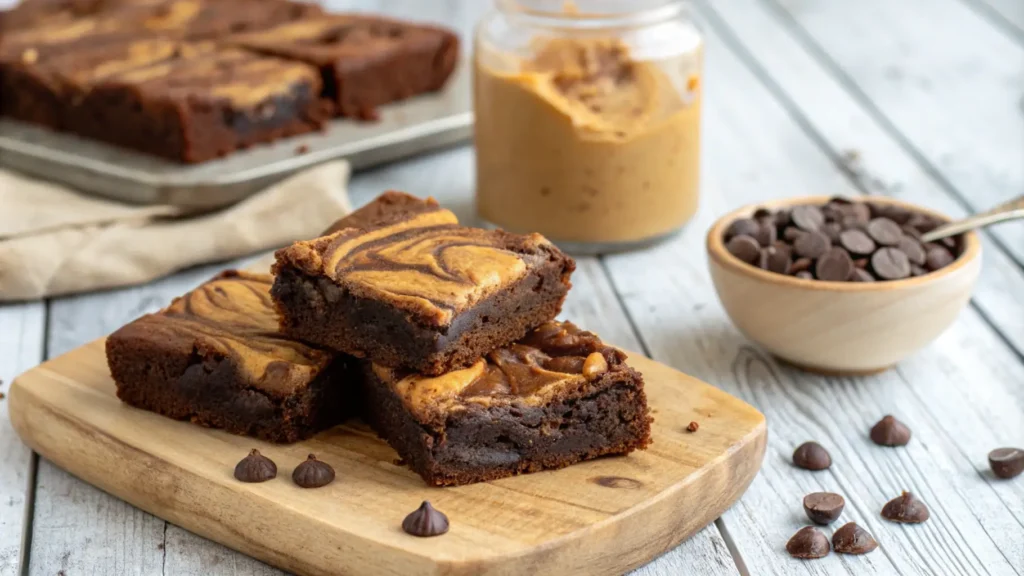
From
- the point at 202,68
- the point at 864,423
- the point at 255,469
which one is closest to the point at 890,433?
the point at 864,423

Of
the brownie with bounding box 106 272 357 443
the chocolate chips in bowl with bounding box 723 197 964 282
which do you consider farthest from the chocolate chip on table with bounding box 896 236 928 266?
the brownie with bounding box 106 272 357 443

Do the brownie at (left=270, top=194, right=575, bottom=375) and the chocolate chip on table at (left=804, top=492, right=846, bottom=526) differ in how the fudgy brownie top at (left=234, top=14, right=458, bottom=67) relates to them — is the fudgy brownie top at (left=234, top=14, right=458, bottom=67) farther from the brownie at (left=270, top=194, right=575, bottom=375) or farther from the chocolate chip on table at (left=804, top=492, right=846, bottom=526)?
the chocolate chip on table at (left=804, top=492, right=846, bottom=526)

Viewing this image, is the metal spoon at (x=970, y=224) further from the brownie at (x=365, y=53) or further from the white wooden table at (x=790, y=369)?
the brownie at (x=365, y=53)

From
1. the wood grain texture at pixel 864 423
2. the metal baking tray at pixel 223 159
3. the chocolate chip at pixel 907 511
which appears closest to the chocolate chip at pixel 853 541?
the wood grain texture at pixel 864 423

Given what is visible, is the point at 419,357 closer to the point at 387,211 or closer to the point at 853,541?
the point at 387,211

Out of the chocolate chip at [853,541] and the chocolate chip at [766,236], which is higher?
the chocolate chip at [766,236]
